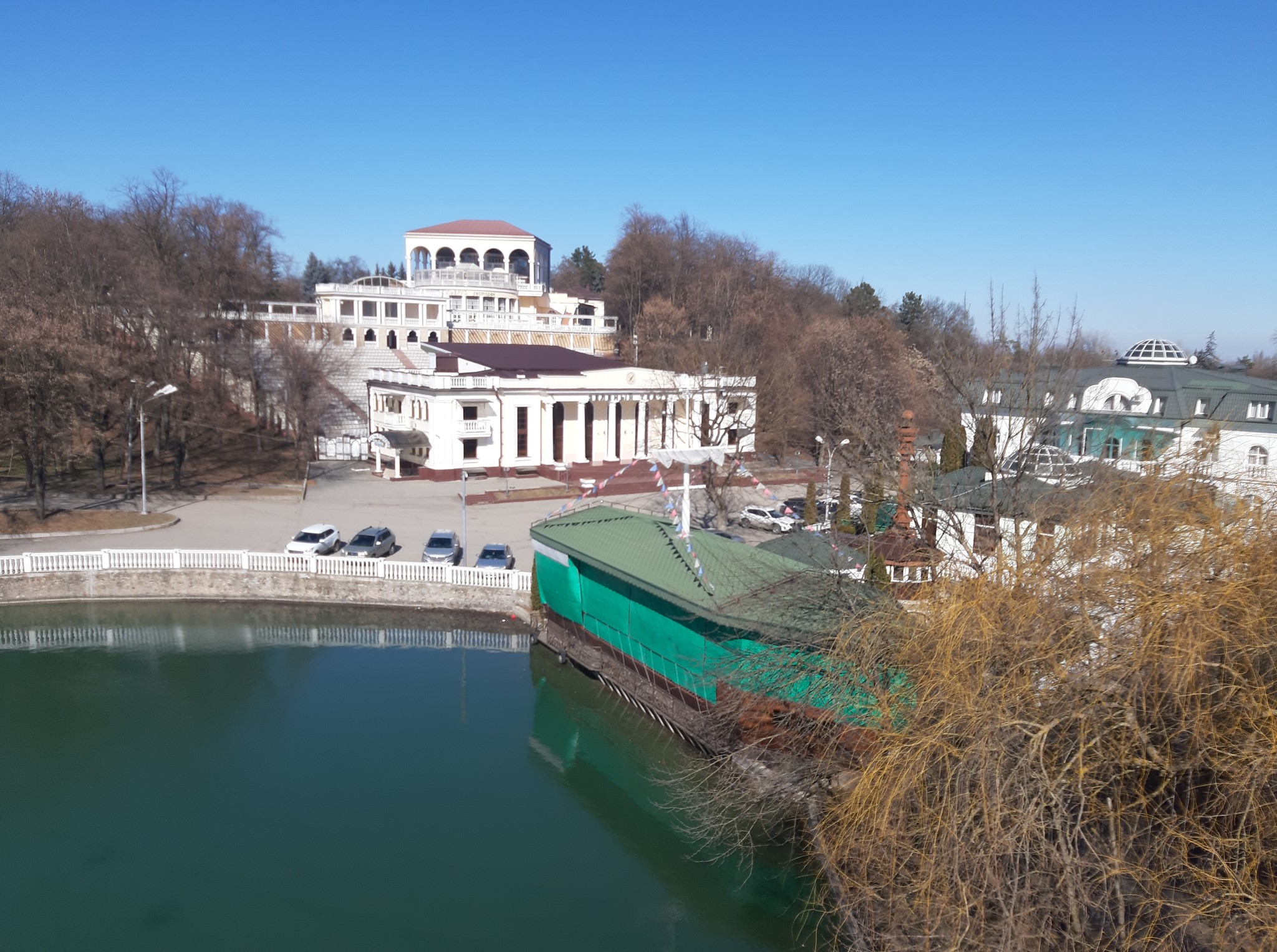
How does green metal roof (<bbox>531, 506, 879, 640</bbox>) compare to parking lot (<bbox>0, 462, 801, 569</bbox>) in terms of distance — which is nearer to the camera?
green metal roof (<bbox>531, 506, 879, 640</bbox>)

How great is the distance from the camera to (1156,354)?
34.4m

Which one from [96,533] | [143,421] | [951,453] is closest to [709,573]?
[951,453]

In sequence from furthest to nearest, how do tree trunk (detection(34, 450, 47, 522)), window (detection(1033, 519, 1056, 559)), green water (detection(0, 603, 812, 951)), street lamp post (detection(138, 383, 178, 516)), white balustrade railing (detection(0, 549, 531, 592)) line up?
1. street lamp post (detection(138, 383, 178, 516))
2. tree trunk (detection(34, 450, 47, 522))
3. white balustrade railing (detection(0, 549, 531, 592))
4. green water (detection(0, 603, 812, 951))
5. window (detection(1033, 519, 1056, 559))

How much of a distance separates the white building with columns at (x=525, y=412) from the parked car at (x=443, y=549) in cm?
1086

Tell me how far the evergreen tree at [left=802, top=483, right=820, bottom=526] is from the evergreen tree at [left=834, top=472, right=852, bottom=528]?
83 centimetres

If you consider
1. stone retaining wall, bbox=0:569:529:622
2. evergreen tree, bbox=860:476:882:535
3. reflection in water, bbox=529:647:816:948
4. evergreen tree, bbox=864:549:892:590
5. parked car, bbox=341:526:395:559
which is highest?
evergreen tree, bbox=860:476:882:535

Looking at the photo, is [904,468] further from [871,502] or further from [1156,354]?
[1156,354]

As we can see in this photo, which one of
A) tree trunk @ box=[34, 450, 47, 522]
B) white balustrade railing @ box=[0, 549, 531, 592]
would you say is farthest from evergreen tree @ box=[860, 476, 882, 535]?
tree trunk @ box=[34, 450, 47, 522]

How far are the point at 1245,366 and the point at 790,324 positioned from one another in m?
30.3

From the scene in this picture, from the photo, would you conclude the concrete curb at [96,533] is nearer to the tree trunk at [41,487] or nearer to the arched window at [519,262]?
the tree trunk at [41,487]

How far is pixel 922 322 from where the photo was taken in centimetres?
6794

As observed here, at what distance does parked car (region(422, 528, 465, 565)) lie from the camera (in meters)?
22.8

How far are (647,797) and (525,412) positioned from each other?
83.2 ft

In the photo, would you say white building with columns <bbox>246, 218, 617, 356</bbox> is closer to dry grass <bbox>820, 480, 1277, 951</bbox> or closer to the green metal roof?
the green metal roof
